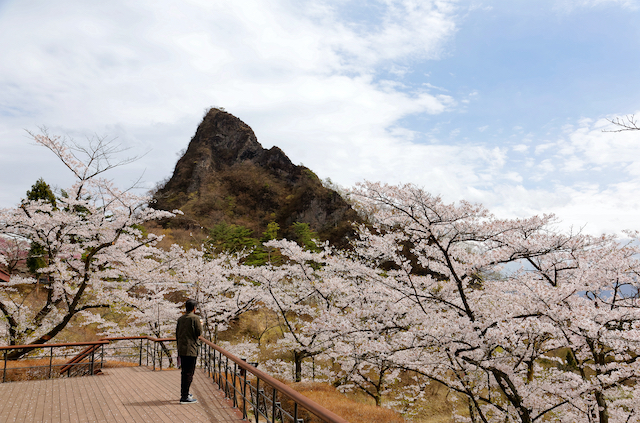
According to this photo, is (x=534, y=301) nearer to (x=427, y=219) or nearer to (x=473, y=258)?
(x=473, y=258)

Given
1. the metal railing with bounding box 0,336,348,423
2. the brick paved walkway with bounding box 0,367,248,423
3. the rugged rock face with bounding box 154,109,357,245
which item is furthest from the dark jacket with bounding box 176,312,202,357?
the rugged rock face with bounding box 154,109,357,245

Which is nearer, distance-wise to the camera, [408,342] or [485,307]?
[408,342]

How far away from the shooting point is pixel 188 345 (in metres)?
5.90

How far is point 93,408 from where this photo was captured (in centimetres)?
576

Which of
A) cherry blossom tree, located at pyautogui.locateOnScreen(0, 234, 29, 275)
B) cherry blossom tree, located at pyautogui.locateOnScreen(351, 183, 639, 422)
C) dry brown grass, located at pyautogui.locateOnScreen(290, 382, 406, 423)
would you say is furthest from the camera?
cherry blossom tree, located at pyautogui.locateOnScreen(0, 234, 29, 275)

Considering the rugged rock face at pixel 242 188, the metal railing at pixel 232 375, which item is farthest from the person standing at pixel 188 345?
the rugged rock face at pixel 242 188

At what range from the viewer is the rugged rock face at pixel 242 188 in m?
59.6

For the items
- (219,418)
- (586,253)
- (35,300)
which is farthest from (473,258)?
(35,300)

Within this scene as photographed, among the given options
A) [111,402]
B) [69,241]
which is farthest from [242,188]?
[111,402]

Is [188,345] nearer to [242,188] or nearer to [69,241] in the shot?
[69,241]

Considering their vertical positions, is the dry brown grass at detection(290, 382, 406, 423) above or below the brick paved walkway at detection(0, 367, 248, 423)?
below

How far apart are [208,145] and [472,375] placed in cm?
7944

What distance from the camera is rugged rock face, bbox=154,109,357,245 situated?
195ft

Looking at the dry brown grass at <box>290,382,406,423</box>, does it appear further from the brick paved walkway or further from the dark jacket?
the dark jacket
